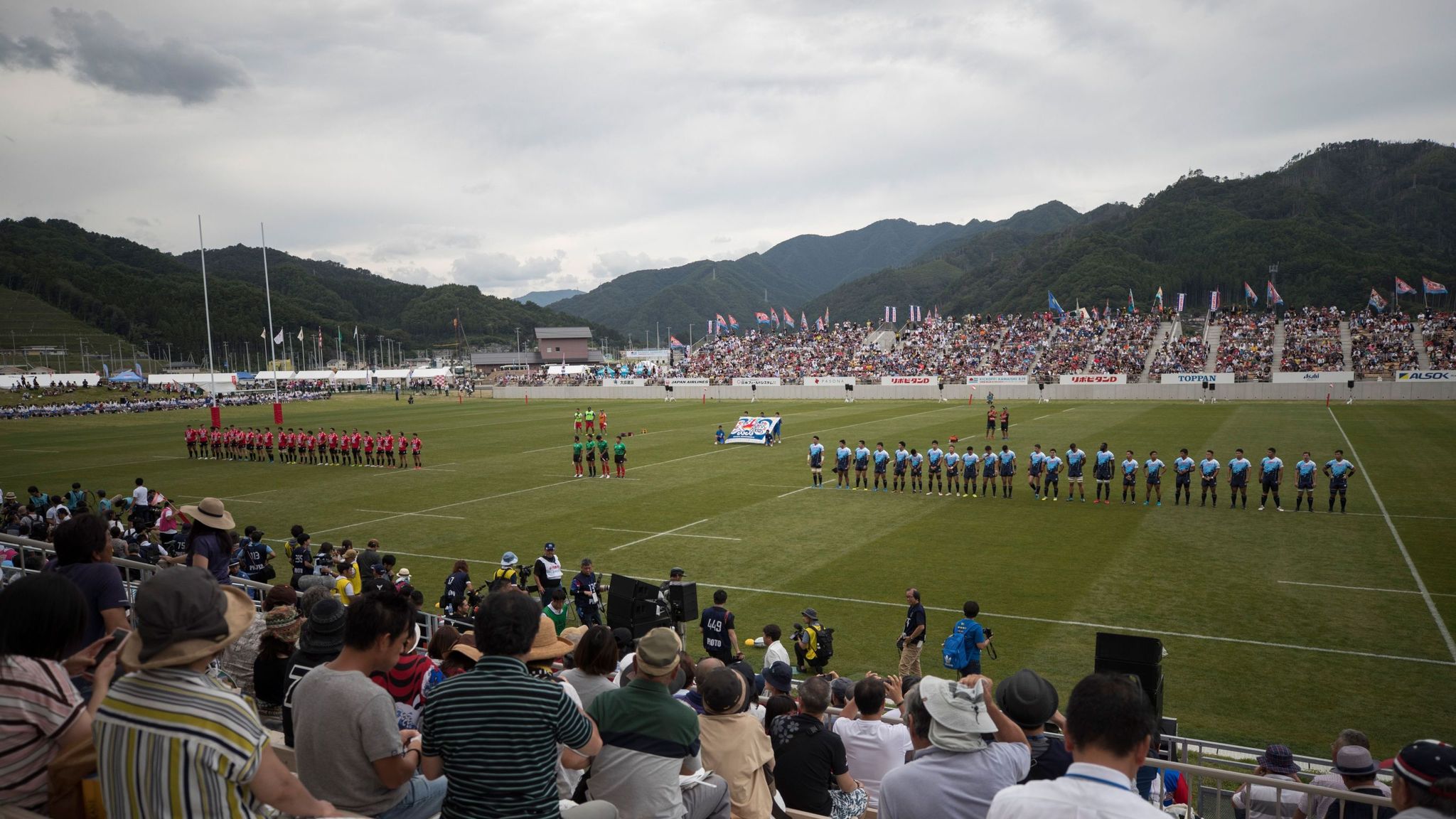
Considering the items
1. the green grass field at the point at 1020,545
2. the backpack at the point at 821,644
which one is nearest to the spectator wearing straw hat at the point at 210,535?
the green grass field at the point at 1020,545

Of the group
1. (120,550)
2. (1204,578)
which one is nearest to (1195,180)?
(1204,578)

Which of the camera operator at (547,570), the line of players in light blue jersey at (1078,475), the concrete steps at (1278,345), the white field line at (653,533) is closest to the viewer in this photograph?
the camera operator at (547,570)

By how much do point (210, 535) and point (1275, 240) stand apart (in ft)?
445

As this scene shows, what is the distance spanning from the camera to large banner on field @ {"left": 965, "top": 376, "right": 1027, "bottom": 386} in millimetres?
60781

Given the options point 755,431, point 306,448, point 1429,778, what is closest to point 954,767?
point 1429,778

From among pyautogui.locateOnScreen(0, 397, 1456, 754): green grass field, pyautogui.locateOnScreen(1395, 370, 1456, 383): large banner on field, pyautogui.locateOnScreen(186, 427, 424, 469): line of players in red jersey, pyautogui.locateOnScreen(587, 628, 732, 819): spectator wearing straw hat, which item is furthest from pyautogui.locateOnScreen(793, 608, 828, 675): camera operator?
pyautogui.locateOnScreen(1395, 370, 1456, 383): large banner on field

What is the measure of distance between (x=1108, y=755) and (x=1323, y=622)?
41.7 feet

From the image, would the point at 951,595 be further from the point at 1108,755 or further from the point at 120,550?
the point at 120,550

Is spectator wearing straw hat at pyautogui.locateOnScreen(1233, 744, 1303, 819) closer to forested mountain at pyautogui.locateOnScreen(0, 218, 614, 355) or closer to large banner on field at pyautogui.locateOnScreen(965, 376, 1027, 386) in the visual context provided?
large banner on field at pyautogui.locateOnScreen(965, 376, 1027, 386)

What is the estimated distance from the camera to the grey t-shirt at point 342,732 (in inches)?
139

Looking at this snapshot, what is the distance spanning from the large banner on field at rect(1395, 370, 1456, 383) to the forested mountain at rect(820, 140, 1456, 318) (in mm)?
55346

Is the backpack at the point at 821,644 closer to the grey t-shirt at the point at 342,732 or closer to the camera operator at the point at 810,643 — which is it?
the camera operator at the point at 810,643

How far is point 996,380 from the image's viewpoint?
61000 millimetres

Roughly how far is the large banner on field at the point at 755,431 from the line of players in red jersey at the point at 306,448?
13586 mm
